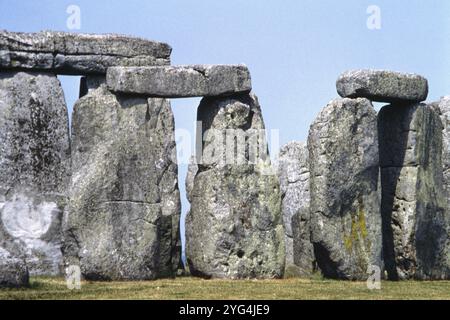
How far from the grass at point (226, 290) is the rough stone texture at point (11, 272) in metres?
0.16

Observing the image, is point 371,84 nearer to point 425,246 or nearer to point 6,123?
point 425,246

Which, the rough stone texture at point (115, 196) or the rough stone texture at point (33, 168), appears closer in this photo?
the rough stone texture at point (115, 196)

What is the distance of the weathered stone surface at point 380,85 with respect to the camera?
2831 centimetres

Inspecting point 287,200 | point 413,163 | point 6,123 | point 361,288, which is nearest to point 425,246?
point 413,163

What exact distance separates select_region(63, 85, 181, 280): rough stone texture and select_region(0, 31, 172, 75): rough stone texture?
256cm

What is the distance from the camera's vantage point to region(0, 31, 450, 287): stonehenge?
90.2 ft

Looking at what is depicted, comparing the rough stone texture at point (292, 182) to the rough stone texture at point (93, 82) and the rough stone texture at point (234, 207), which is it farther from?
the rough stone texture at point (93, 82)

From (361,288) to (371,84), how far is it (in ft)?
13.1

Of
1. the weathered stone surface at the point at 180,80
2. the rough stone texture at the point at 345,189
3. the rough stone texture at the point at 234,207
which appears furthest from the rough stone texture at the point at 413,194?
the weathered stone surface at the point at 180,80

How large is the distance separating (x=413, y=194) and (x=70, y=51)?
734cm
